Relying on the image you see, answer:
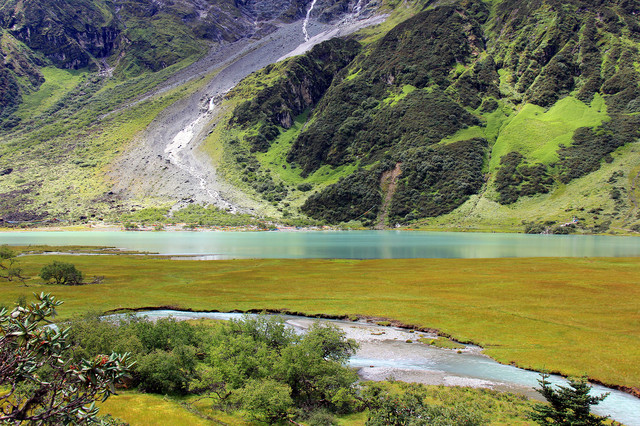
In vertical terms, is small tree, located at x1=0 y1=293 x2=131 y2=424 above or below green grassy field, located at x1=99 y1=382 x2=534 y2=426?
above

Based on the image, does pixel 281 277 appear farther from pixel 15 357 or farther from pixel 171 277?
pixel 15 357

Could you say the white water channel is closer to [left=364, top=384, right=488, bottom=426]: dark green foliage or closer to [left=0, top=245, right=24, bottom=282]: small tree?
[left=364, top=384, right=488, bottom=426]: dark green foliage

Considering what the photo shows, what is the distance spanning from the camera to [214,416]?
21.0 m

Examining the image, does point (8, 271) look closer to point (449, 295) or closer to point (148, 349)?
point (148, 349)

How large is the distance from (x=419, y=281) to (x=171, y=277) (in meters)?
42.8

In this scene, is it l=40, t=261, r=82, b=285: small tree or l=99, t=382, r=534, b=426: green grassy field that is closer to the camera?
l=99, t=382, r=534, b=426: green grassy field

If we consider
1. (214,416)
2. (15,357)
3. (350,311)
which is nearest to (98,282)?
(350,311)

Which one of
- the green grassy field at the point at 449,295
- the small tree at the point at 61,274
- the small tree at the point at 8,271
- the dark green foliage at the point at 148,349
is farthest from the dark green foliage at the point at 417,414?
the small tree at the point at 8,271

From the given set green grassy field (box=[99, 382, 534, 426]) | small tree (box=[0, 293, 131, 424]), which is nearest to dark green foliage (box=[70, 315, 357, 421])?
green grassy field (box=[99, 382, 534, 426])

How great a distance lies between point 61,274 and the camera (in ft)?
199

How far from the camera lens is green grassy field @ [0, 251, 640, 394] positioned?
3278cm

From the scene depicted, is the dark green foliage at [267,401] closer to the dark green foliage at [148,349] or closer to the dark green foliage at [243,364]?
the dark green foliage at [243,364]

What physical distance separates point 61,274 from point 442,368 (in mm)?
58698

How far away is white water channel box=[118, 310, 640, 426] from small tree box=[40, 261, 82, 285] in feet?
133
